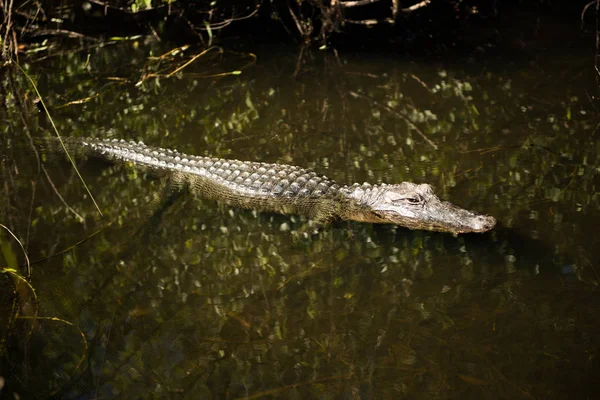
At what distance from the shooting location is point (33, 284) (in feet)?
13.3

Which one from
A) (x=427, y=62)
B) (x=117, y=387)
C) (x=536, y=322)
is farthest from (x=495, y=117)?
(x=117, y=387)

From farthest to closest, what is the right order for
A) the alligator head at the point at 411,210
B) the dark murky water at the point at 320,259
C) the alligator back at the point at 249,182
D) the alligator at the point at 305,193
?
the alligator back at the point at 249,182, the alligator at the point at 305,193, the alligator head at the point at 411,210, the dark murky water at the point at 320,259

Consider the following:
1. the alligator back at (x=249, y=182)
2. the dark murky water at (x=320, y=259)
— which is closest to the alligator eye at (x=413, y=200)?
the dark murky water at (x=320, y=259)

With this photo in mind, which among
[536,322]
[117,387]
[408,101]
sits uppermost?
[408,101]

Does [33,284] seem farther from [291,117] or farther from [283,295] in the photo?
[291,117]

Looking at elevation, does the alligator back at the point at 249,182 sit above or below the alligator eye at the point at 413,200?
below

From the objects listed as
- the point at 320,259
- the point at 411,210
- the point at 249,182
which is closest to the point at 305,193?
the point at 249,182

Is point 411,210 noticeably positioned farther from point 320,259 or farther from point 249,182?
point 249,182

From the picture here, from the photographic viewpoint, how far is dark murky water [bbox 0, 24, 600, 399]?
3.33 meters

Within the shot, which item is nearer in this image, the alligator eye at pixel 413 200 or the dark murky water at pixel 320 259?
the dark murky water at pixel 320 259

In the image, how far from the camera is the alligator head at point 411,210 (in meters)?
4.25

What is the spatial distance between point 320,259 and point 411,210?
82cm

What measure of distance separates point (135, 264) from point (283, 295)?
1.11m

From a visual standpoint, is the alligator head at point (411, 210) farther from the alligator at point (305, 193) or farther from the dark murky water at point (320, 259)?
the dark murky water at point (320, 259)
